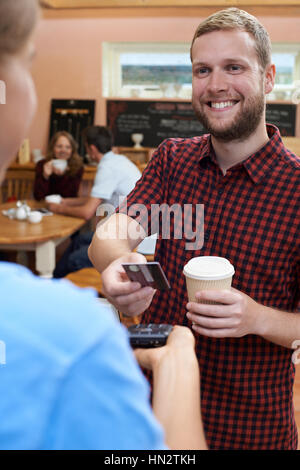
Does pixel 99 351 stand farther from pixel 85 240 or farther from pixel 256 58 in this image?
pixel 85 240

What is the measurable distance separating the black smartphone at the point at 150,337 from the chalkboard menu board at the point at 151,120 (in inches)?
188

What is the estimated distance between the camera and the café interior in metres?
5.26

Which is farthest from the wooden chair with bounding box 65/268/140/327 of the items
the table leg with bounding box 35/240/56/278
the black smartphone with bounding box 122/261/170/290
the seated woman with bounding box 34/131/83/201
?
the black smartphone with bounding box 122/261/170/290

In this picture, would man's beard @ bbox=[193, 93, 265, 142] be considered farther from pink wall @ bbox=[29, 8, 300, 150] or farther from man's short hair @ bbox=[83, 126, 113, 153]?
pink wall @ bbox=[29, 8, 300, 150]

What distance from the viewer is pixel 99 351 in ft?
1.36

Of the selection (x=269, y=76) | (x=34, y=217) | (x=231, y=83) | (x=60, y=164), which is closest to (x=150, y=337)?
(x=231, y=83)

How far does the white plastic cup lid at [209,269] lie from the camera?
108 cm

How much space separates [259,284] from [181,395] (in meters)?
0.71

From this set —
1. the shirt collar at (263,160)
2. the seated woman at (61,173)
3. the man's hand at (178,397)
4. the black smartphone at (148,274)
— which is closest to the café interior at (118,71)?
the seated woman at (61,173)

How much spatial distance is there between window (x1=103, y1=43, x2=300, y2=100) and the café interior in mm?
11

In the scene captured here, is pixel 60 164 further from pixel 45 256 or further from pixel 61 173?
pixel 45 256

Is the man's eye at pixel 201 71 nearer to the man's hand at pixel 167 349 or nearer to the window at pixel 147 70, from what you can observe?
the man's hand at pixel 167 349

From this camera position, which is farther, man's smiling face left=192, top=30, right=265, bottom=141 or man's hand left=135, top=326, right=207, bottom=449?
man's smiling face left=192, top=30, right=265, bottom=141

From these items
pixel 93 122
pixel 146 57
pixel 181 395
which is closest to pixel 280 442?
pixel 181 395
